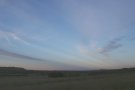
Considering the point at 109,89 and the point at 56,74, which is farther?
the point at 56,74

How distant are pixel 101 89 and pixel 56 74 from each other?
1850 inches

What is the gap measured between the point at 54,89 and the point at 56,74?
45.4 metres

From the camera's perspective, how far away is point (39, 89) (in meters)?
20.0

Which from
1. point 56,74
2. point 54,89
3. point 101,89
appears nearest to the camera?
point 101,89

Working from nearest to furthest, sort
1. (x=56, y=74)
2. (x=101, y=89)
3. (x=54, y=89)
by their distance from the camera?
(x=101, y=89), (x=54, y=89), (x=56, y=74)

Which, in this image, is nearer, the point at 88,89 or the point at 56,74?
the point at 88,89

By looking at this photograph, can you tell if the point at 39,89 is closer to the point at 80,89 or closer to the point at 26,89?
the point at 26,89

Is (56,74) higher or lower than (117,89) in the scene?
higher

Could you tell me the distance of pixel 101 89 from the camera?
18.7 meters

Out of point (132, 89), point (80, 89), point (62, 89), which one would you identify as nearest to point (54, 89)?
point (62, 89)

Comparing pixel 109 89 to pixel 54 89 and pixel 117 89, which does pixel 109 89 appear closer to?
pixel 117 89

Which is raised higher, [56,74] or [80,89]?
[56,74]

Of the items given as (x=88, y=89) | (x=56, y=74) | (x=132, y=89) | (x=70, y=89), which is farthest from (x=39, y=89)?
(x=56, y=74)

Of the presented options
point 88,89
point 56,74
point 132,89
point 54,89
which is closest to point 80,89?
point 88,89
